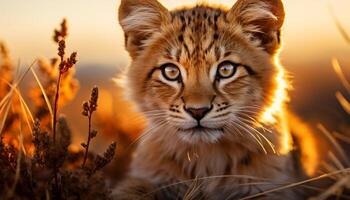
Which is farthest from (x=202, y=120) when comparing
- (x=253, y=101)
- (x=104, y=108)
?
(x=104, y=108)

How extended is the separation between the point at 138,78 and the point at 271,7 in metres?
1.22

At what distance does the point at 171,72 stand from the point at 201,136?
2.26 ft

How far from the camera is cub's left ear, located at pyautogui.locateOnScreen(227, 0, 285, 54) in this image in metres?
4.97

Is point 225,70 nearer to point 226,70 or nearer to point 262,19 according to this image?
point 226,70

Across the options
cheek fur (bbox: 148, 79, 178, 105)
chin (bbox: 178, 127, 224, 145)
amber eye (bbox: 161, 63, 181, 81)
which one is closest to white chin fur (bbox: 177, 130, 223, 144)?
chin (bbox: 178, 127, 224, 145)

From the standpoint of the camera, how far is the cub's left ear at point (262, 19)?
4.97 metres

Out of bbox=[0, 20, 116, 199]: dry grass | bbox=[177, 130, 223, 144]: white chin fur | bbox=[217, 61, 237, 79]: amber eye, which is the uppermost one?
bbox=[217, 61, 237, 79]: amber eye

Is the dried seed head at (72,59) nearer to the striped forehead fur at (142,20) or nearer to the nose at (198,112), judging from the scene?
the nose at (198,112)

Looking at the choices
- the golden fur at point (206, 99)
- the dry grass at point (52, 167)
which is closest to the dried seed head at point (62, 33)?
the dry grass at point (52, 167)

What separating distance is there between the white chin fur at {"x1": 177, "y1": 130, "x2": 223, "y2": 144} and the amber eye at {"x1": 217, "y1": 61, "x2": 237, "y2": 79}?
50 centimetres

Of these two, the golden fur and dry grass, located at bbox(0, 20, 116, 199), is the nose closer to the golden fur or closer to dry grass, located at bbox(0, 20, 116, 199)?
the golden fur

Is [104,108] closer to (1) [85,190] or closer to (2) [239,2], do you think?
(2) [239,2]

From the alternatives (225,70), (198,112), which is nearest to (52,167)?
(198,112)

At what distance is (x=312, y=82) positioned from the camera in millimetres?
15820
